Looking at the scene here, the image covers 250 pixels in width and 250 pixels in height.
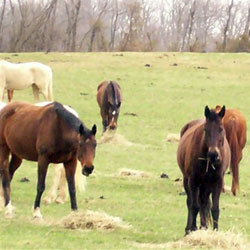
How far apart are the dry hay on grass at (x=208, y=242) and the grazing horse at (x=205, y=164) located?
16.5 inches

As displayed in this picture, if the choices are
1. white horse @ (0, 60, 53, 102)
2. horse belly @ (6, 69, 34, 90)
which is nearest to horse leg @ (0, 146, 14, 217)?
white horse @ (0, 60, 53, 102)

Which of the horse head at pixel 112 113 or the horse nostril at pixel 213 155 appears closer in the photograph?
the horse nostril at pixel 213 155

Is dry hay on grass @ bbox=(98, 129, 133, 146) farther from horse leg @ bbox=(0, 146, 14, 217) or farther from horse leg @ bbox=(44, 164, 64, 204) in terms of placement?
horse leg @ bbox=(0, 146, 14, 217)

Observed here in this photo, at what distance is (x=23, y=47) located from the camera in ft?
180

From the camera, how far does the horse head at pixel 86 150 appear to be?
826 centimetres

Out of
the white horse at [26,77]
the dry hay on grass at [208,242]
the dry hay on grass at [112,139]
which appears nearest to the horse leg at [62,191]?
the dry hay on grass at [208,242]

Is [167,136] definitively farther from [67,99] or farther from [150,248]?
[150,248]

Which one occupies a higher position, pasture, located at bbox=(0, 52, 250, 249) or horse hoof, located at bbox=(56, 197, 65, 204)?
pasture, located at bbox=(0, 52, 250, 249)

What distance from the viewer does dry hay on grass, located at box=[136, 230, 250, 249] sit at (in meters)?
7.66

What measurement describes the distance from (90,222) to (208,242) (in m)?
1.68

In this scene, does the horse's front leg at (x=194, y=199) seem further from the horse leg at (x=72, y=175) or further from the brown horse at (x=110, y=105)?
the brown horse at (x=110, y=105)

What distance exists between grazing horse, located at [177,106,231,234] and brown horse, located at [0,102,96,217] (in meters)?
1.28

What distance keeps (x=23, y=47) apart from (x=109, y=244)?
48.5 metres

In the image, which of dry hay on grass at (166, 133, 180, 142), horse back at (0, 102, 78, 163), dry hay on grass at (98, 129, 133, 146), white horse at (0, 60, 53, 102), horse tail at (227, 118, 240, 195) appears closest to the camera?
horse back at (0, 102, 78, 163)
